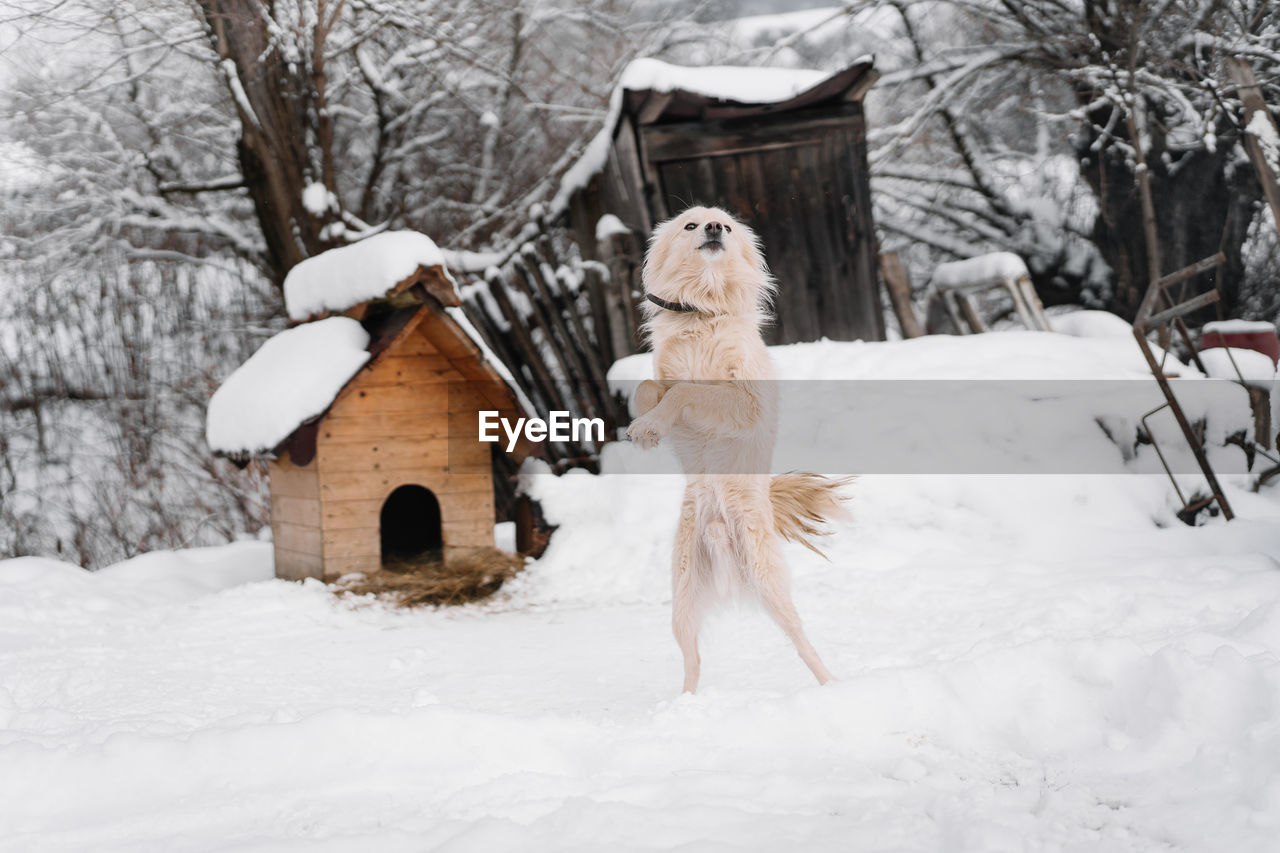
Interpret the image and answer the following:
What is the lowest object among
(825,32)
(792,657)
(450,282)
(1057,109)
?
(792,657)

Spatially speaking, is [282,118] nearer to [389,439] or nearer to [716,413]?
[389,439]

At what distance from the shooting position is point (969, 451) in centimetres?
529

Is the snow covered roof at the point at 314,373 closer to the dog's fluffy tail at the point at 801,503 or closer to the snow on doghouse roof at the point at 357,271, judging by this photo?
the snow on doghouse roof at the point at 357,271

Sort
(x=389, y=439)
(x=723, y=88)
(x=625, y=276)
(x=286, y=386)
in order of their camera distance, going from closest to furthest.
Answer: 1. (x=286, y=386)
2. (x=389, y=439)
3. (x=723, y=88)
4. (x=625, y=276)

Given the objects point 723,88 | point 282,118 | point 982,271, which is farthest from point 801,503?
point 282,118

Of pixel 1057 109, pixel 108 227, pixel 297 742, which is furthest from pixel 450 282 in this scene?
pixel 1057 109

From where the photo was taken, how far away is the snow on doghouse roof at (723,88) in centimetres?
621

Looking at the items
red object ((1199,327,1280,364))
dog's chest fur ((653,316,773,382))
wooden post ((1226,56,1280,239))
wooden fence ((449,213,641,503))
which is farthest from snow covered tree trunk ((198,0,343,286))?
red object ((1199,327,1280,364))

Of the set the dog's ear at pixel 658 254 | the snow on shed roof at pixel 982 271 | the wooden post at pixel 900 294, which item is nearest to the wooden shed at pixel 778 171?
the wooden post at pixel 900 294

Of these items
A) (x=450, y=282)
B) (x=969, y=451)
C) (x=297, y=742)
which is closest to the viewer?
(x=297, y=742)

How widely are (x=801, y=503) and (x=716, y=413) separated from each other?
59 cm

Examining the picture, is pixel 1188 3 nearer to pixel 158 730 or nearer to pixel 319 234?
pixel 319 234

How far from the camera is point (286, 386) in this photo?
180 inches

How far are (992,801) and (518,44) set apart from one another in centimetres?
892
